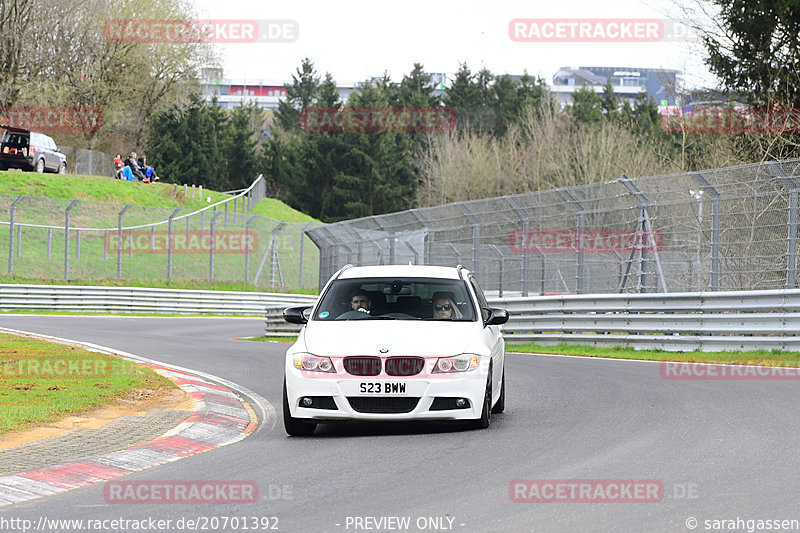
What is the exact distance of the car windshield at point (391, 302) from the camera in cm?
1020

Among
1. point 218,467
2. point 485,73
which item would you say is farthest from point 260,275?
point 485,73

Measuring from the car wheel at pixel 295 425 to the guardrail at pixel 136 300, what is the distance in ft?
86.9

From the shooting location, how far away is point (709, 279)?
18.6 m

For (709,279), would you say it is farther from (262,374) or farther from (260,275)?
(260,275)

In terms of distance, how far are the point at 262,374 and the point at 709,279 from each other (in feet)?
26.0

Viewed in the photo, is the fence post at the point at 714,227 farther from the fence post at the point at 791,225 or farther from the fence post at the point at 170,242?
the fence post at the point at 170,242

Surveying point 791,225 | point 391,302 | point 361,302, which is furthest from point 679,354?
point 361,302

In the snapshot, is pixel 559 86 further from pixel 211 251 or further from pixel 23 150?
pixel 211 251

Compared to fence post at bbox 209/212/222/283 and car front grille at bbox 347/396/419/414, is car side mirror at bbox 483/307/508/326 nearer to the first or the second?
car front grille at bbox 347/396/419/414

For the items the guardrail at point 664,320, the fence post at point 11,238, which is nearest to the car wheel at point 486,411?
the guardrail at point 664,320

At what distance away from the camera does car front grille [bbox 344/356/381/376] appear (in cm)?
911

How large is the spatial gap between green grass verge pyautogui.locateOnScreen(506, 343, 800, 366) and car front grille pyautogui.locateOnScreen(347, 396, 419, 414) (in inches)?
323

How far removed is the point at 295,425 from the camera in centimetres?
924

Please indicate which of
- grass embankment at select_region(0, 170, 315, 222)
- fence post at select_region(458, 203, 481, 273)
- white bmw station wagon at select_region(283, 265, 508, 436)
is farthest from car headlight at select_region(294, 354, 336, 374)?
grass embankment at select_region(0, 170, 315, 222)
